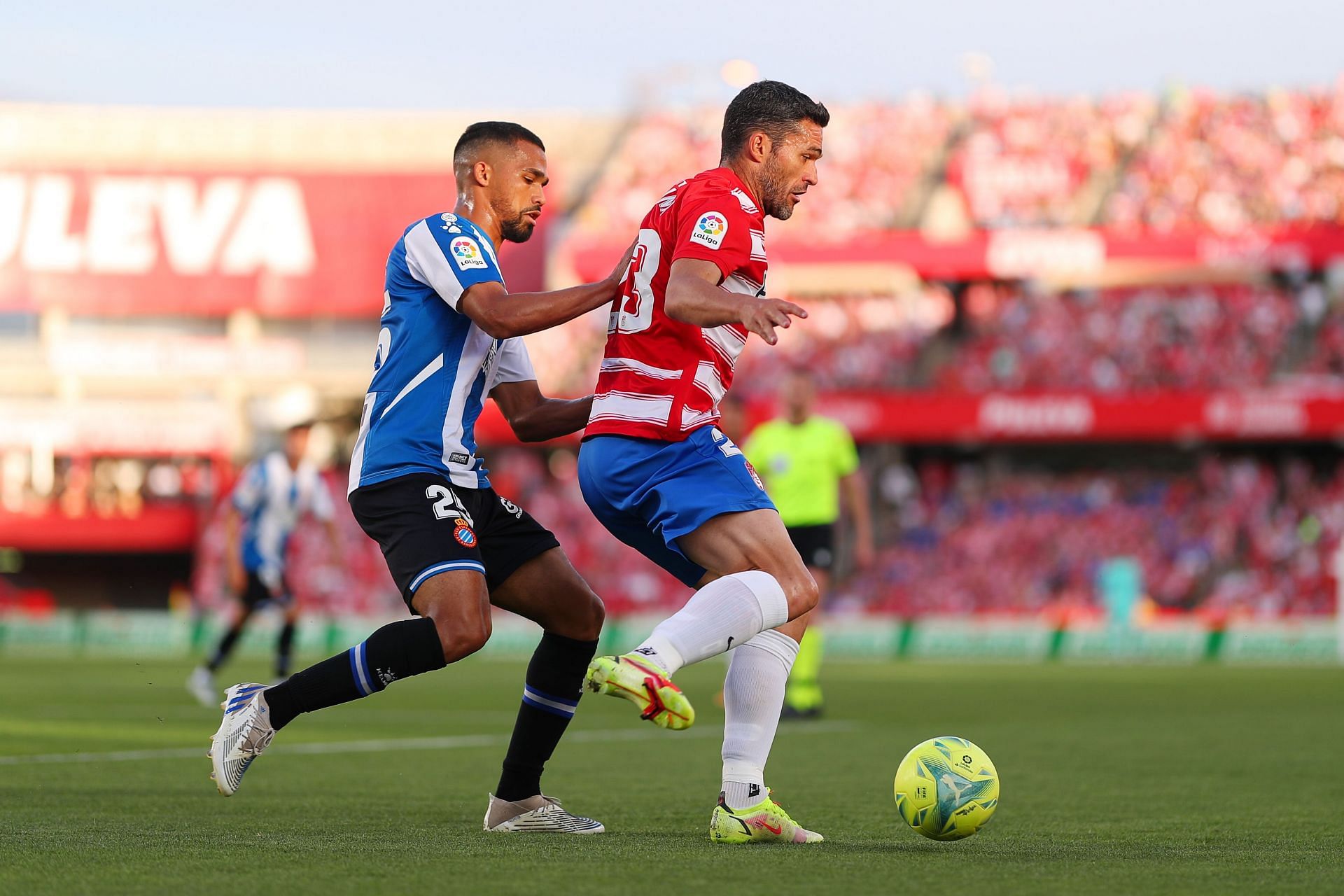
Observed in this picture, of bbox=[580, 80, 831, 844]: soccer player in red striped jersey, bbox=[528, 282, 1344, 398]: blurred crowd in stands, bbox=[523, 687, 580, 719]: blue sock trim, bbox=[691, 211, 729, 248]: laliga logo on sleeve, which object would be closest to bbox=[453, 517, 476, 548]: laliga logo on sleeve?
bbox=[580, 80, 831, 844]: soccer player in red striped jersey

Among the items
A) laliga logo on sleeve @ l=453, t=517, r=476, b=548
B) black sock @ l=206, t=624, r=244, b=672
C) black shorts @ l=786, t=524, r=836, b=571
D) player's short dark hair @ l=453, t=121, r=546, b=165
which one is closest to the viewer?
laliga logo on sleeve @ l=453, t=517, r=476, b=548

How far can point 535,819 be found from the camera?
5.23 meters

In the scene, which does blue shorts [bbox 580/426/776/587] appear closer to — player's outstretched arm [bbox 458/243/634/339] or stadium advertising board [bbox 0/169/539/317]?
player's outstretched arm [bbox 458/243/634/339]

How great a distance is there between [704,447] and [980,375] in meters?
26.8

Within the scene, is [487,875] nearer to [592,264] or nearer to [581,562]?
[581,562]

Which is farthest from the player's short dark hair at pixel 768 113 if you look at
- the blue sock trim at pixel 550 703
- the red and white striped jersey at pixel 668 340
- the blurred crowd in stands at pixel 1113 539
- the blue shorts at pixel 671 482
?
the blurred crowd in stands at pixel 1113 539

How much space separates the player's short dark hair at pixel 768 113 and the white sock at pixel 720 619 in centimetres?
130

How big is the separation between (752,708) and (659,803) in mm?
1370

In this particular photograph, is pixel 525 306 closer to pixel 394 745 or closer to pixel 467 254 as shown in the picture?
pixel 467 254

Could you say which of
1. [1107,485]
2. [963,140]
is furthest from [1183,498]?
[963,140]

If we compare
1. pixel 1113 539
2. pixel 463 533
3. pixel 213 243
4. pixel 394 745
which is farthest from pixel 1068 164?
pixel 463 533

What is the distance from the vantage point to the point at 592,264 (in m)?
33.3

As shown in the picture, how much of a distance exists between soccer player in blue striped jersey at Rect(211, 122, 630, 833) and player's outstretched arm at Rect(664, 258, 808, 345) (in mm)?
350

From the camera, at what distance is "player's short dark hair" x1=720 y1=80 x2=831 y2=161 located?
5.04 metres
